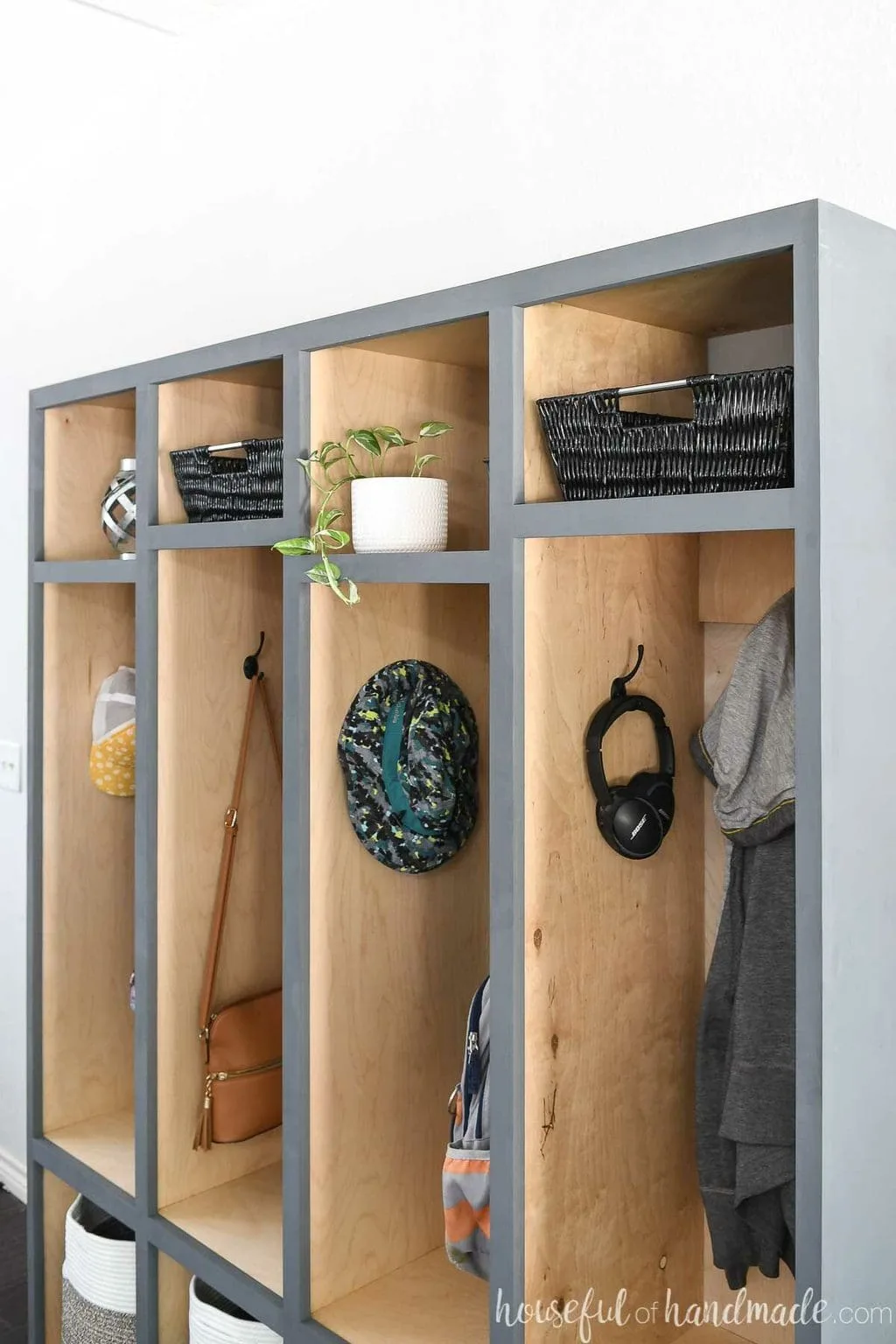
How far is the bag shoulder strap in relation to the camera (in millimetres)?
1993

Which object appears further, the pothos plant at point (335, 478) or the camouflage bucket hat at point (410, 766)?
the camouflage bucket hat at point (410, 766)

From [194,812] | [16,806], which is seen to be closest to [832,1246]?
[194,812]

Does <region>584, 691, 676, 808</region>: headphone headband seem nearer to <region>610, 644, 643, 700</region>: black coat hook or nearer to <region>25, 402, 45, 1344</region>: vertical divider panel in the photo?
<region>610, 644, 643, 700</region>: black coat hook

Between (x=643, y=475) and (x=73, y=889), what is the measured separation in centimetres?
150

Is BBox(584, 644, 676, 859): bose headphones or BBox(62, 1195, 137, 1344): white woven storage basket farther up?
BBox(584, 644, 676, 859): bose headphones

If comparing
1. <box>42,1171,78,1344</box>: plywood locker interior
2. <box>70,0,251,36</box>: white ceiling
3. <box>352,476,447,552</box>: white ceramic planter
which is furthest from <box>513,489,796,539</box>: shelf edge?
<box>42,1171,78,1344</box>: plywood locker interior

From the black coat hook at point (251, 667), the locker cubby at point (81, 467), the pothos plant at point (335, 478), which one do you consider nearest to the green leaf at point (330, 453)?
the pothos plant at point (335, 478)

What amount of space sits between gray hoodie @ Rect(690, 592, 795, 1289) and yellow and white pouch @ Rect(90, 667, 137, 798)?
4.00ft

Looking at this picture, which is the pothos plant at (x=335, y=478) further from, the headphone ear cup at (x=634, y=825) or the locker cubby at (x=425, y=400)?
the headphone ear cup at (x=634, y=825)

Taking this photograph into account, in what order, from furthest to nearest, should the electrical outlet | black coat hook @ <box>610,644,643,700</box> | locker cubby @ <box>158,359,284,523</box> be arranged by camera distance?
the electrical outlet, locker cubby @ <box>158,359,284,523</box>, black coat hook @ <box>610,644,643,700</box>

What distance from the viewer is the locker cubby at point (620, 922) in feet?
4.44

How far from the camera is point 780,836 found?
4.46 feet

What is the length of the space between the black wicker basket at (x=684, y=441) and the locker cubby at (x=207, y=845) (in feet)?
2.82

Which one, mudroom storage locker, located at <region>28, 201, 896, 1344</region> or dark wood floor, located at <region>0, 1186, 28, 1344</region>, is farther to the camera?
dark wood floor, located at <region>0, 1186, 28, 1344</region>
